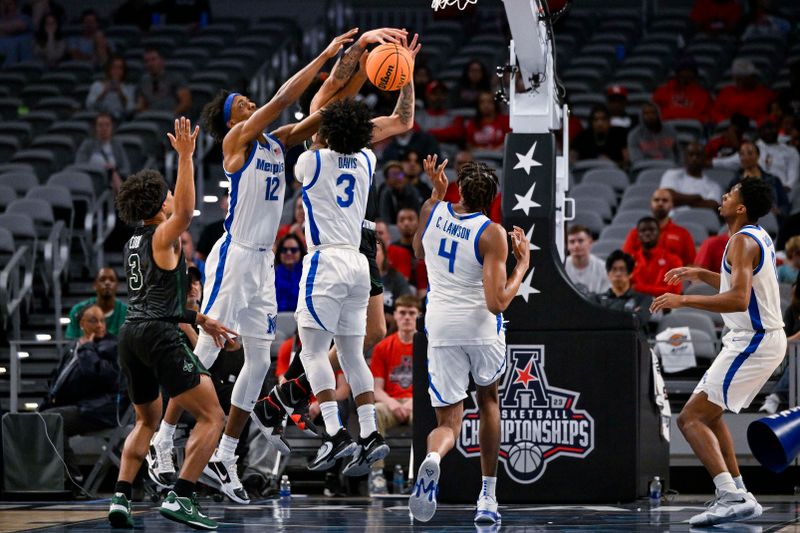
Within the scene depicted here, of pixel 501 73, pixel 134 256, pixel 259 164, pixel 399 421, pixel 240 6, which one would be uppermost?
pixel 240 6

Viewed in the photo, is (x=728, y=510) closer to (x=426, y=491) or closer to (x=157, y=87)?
(x=426, y=491)

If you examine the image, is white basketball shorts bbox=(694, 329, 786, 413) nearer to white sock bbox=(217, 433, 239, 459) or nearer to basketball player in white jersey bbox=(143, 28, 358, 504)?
basketball player in white jersey bbox=(143, 28, 358, 504)

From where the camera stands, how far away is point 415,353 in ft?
34.8

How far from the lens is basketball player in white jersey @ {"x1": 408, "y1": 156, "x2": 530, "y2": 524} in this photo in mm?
8875

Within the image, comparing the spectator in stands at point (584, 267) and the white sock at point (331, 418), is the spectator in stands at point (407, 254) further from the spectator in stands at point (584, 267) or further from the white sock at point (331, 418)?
the white sock at point (331, 418)

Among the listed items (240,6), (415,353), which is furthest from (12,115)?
(415,353)

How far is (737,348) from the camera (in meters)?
8.89

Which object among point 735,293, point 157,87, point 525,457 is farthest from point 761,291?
point 157,87

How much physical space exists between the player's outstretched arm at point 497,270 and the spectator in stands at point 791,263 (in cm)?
471

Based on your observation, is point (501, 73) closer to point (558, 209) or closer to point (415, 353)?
point (558, 209)

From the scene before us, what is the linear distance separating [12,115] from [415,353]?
11.7 meters

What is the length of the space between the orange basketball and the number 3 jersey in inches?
66.6

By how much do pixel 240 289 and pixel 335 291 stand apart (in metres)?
0.67

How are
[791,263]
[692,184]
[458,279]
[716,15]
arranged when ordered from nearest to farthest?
[458,279] < [791,263] < [692,184] < [716,15]
